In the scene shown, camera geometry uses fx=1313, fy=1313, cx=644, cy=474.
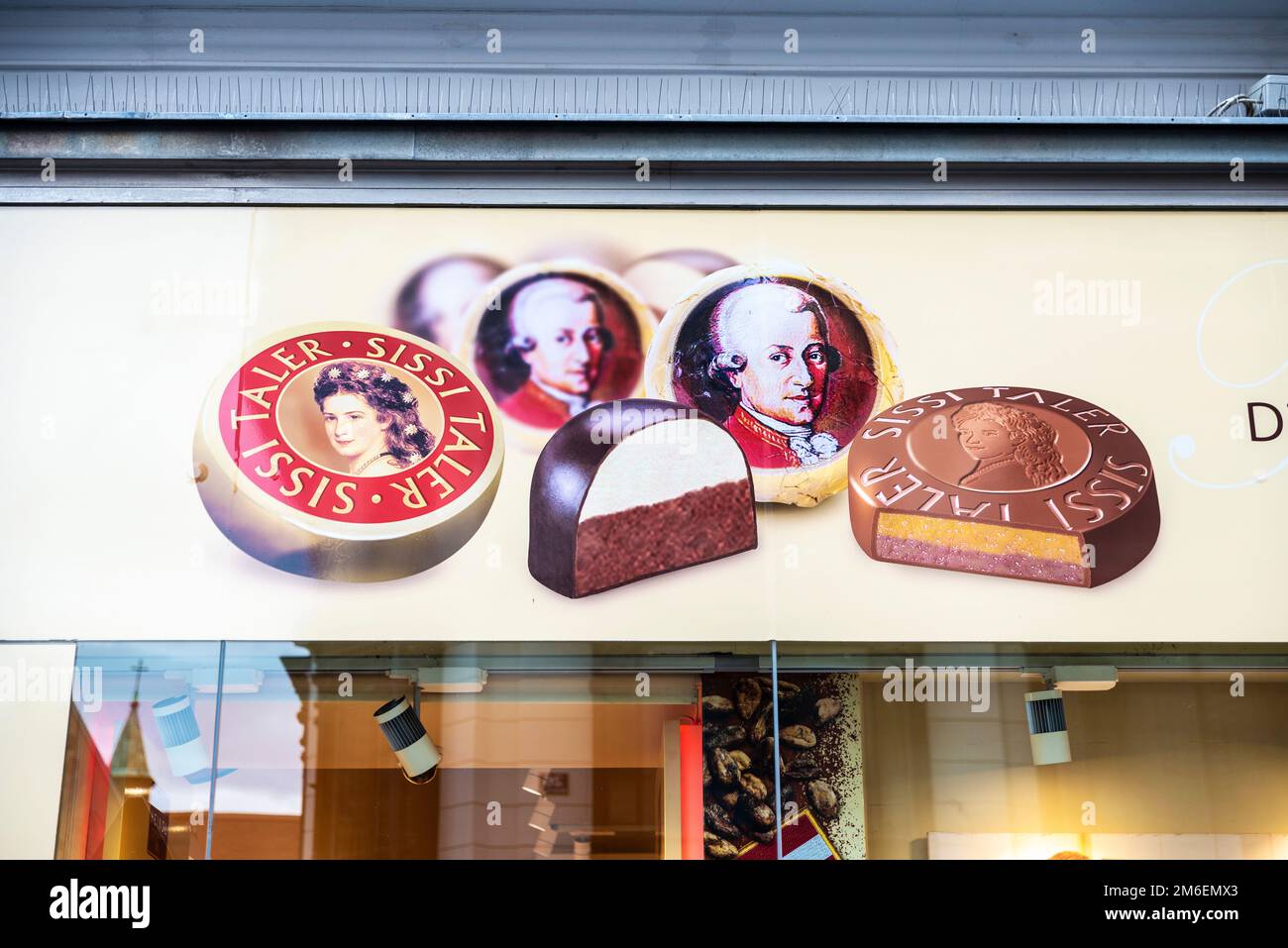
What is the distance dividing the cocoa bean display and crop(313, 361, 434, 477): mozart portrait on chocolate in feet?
4.91

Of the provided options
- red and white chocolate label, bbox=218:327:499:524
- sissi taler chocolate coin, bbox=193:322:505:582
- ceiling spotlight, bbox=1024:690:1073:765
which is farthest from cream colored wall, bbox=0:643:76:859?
ceiling spotlight, bbox=1024:690:1073:765

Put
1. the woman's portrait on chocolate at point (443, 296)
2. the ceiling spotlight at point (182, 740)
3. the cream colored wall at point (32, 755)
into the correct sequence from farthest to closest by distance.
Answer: the woman's portrait on chocolate at point (443, 296)
the ceiling spotlight at point (182, 740)
the cream colored wall at point (32, 755)

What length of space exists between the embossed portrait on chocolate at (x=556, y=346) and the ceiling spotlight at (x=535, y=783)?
134 centimetres

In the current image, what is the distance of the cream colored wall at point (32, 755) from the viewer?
477cm

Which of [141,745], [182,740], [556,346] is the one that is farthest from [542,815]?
A: [556,346]

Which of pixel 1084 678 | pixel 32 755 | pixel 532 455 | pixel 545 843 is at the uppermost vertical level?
pixel 532 455

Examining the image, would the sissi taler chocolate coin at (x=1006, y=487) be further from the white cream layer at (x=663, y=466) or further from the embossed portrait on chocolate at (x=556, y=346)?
the embossed portrait on chocolate at (x=556, y=346)

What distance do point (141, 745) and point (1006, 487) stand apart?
11.4 feet

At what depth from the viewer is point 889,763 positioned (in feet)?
17.4

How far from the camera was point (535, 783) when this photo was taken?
4980 millimetres

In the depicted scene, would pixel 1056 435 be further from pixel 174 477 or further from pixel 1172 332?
pixel 174 477

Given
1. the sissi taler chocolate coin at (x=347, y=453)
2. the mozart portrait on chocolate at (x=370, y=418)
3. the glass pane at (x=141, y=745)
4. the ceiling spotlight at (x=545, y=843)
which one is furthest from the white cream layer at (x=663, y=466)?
the glass pane at (x=141, y=745)

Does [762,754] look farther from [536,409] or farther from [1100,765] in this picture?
[536,409]

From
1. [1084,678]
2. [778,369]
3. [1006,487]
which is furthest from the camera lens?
[778,369]
